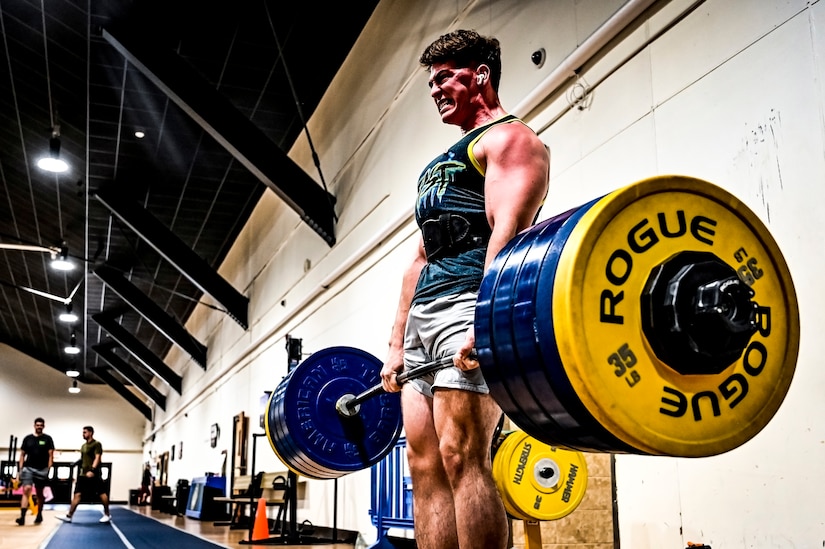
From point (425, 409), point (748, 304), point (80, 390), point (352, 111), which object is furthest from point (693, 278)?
point (80, 390)

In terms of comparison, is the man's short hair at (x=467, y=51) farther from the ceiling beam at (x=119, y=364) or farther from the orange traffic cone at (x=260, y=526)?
the ceiling beam at (x=119, y=364)

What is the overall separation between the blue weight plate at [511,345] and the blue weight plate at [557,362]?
0.11 ft

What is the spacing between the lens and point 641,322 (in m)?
0.92

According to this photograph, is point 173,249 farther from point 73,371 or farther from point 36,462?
point 73,371

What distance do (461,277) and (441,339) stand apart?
0.37 ft

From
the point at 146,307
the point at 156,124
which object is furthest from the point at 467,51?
the point at 146,307

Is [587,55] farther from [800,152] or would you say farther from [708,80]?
[800,152]

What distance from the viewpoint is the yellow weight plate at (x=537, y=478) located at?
2.06m

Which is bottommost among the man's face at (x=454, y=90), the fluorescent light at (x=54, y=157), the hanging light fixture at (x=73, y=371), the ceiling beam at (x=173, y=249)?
the man's face at (x=454, y=90)

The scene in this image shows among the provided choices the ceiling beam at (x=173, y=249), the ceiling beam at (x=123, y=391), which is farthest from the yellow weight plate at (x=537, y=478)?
the ceiling beam at (x=123, y=391)

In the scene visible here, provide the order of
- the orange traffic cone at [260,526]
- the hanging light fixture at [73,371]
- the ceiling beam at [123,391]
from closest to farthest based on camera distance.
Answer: the orange traffic cone at [260,526], the hanging light fixture at [73,371], the ceiling beam at [123,391]

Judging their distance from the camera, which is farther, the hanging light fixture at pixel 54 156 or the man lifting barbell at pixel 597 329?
the hanging light fixture at pixel 54 156

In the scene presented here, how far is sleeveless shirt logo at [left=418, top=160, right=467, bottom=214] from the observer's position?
1.37 metres

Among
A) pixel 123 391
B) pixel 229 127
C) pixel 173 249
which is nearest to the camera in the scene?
pixel 229 127
